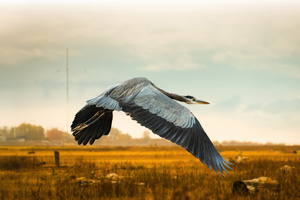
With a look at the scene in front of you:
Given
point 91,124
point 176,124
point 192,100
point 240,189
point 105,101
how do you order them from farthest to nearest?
point 240,189, point 192,100, point 91,124, point 105,101, point 176,124

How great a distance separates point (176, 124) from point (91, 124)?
200 cm

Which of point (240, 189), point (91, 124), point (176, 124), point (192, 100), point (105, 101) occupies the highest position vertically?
point (192, 100)

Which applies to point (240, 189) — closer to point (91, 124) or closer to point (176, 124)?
point (176, 124)

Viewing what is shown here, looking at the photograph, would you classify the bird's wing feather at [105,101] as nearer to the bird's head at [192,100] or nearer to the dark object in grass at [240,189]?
the bird's head at [192,100]

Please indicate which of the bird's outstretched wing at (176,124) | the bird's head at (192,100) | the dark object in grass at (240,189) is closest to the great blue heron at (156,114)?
the bird's outstretched wing at (176,124)

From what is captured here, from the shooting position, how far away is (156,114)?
16.3 ft

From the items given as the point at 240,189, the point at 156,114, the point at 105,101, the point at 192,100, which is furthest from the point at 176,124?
the point at 240,189

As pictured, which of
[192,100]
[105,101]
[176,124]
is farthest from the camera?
[192,100]

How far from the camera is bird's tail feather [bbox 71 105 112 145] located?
20.1 feet

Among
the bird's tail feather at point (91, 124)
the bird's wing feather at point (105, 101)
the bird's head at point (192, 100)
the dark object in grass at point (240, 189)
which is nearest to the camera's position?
the bird's wing feather at point (105, 101)

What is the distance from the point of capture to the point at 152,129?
475 centimetres

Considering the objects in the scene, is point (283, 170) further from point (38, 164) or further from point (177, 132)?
point (38, 164)

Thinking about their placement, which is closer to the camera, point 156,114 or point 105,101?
point 156,114

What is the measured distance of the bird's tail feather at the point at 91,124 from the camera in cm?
612
